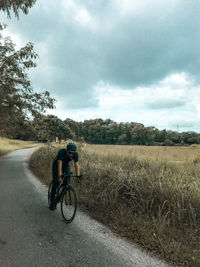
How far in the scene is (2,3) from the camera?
29.7 feet

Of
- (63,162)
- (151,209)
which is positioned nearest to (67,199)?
(63,162)

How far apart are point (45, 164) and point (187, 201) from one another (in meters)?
9.63

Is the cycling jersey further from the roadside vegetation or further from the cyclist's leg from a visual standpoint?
the roadside vegetation

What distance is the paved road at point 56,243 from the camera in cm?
292

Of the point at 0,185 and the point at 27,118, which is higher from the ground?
the point at 27,118

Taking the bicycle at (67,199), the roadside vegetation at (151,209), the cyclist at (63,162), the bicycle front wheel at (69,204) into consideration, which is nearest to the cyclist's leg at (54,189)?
the cyclist at (63,162)

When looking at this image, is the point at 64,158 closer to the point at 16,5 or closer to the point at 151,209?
the point at 151,209

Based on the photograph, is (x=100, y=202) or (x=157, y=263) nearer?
(x=157, y=263)

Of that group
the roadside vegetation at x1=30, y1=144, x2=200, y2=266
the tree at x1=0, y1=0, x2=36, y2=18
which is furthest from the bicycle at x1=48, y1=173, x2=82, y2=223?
the tree at x1=0, y1=0, x2=36, y2=18

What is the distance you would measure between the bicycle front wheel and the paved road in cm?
16

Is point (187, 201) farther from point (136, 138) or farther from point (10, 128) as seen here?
point (136, 138)

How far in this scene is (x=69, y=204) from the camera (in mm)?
4461

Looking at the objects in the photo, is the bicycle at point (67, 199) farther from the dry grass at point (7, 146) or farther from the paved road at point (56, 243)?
the dry grass at point (7, 146)

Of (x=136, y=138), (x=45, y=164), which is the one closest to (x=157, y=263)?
(x=45, y=164)
